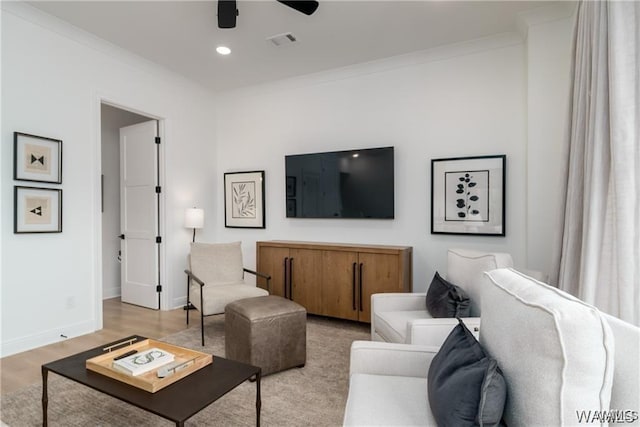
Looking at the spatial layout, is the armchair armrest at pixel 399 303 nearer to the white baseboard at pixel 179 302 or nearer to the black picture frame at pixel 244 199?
the black picture frame at pixel 244 199

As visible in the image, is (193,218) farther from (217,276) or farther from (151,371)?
(151,371)

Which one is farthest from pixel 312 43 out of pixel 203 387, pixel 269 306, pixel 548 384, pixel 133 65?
pixel 548 384

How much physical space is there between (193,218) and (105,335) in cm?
159

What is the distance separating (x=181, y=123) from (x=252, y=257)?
2.02 metres

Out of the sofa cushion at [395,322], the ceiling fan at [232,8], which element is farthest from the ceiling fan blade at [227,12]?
the sofa cushion at [395,322]

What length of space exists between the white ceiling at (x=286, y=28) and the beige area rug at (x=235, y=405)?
2.97m

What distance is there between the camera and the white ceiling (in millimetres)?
2918

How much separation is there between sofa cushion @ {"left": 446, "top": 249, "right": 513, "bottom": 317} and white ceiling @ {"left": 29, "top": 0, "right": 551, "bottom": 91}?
6.98 ft

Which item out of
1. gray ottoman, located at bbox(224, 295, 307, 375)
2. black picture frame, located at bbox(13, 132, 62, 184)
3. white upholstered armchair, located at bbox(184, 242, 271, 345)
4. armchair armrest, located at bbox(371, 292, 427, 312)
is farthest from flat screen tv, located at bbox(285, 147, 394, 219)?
black picture frame, located at bbox(13, 132, 62, 184)

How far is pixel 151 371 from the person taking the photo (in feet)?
5.47

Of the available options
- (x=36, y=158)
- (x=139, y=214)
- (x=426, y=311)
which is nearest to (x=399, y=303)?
(x=426, y=311)

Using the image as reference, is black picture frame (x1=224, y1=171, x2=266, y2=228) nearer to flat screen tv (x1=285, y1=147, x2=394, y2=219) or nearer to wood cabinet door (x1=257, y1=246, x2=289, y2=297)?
flat screen tv (x1=285, y1=147, x2=394, y2=219)

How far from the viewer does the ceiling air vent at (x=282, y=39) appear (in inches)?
133

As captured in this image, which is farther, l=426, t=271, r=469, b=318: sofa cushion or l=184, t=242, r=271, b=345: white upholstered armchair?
l=184, t=242, r=271, b=345: white upholstered armchair
